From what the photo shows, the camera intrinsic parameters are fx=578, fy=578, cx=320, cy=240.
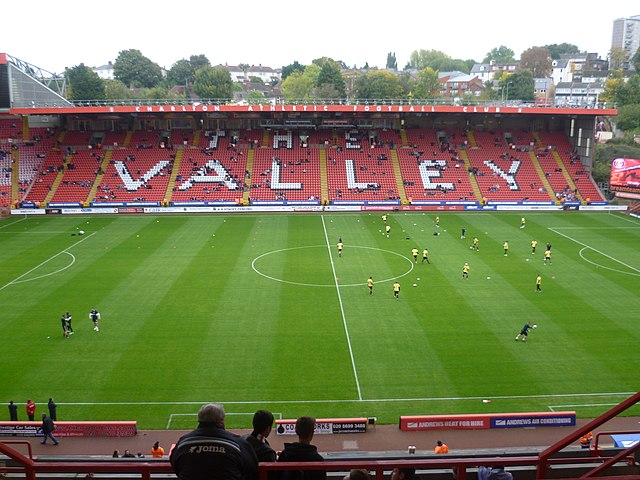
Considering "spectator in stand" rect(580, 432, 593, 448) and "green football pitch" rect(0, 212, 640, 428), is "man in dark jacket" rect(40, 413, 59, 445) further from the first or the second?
"spectator in stand" rect(580, 432, 593, 448)

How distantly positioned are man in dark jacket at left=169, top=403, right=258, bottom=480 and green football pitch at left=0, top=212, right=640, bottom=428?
15.3 m

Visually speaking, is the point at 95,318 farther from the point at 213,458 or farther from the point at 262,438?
the point at 213,458

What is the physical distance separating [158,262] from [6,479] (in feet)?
104

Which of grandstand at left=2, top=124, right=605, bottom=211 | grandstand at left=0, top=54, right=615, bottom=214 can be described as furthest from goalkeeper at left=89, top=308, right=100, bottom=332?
grandstand at left=2, top=124, right=605, bottom=211

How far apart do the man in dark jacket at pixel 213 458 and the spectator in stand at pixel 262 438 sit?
1.84ft

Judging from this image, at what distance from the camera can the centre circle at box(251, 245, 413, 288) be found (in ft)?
115

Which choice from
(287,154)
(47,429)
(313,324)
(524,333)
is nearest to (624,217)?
(287,154)

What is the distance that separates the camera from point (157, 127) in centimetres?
7038

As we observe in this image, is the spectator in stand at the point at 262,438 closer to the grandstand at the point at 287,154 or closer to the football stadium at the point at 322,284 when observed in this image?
the football stadium at the point at 322,284

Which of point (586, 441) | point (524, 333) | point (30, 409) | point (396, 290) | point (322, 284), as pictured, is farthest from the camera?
point (322, 284)

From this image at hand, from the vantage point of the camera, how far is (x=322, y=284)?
34.2 meters

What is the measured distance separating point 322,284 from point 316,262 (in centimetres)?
487

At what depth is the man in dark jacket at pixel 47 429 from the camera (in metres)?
18.0

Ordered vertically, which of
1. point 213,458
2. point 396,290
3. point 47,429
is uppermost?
point 213,458
